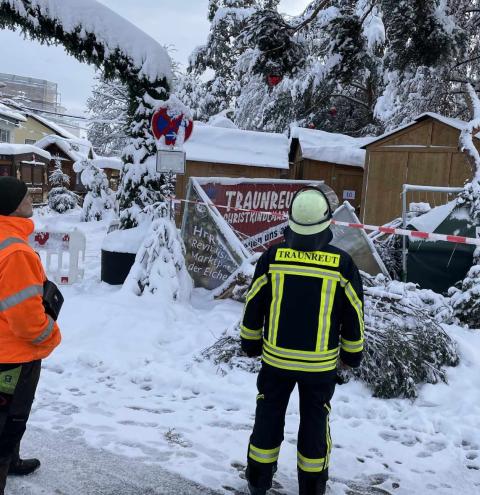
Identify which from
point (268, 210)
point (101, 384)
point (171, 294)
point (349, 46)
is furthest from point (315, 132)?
point (101, 384)

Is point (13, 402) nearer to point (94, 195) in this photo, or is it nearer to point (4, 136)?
point (94, 195)

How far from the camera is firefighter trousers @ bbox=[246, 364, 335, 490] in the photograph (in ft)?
9.10

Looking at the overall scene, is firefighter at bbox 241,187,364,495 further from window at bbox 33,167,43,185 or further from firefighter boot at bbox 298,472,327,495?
window at bbox 33,167,43,185

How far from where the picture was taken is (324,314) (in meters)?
2.73

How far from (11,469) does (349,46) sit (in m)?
12.1

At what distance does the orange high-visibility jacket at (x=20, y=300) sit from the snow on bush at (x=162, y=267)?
167 inches

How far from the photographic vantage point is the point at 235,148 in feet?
53.5

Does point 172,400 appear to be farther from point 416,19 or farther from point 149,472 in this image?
point 416,19

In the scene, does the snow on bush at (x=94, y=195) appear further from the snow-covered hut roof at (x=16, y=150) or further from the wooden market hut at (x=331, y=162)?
the snow-covered hut roof at (x=16, y=150)

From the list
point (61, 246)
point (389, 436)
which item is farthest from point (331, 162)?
point (389, 436)

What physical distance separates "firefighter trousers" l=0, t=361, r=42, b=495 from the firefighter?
117 cm

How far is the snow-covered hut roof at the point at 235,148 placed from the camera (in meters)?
15.7

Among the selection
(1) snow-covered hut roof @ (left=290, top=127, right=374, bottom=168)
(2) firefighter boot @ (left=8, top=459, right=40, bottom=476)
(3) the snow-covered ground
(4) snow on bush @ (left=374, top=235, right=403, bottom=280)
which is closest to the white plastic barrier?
(3) the snow-covered ground

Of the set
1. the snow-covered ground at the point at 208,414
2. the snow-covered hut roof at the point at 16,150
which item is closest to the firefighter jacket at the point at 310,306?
the snow-covered ground at the point at 208,414
